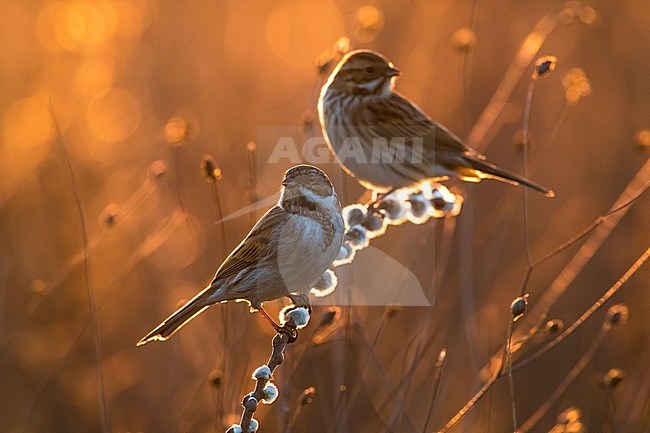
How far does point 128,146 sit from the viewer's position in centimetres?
762

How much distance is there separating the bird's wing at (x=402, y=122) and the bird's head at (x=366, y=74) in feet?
0.25

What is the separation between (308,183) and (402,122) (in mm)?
1902

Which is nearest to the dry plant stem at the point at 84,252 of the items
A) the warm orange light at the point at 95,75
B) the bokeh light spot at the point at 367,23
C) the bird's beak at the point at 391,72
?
the warm orange light at the point at 95,75

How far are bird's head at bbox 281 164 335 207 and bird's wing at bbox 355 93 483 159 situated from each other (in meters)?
1.73

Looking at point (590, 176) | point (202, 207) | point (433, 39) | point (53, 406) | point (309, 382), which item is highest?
point (433, 39)

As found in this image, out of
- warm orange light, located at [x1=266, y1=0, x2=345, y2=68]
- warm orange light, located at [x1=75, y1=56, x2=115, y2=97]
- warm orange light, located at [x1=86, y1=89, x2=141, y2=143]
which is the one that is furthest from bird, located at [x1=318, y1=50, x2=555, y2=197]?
warm orange light, located at [x1=266, y1=0, x2=345, y2=68]

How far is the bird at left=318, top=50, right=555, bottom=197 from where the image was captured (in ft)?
15.2

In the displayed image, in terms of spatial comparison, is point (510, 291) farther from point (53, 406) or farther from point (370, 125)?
point (53, 406)

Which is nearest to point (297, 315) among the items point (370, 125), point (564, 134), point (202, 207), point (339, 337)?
point (339, 337)

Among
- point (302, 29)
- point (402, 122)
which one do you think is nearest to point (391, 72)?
point (402, 122)

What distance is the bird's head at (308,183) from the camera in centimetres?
304

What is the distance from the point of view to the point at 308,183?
3049mm

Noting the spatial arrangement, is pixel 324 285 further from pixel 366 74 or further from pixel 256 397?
pixel 366 74

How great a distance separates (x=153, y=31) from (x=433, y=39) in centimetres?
280
